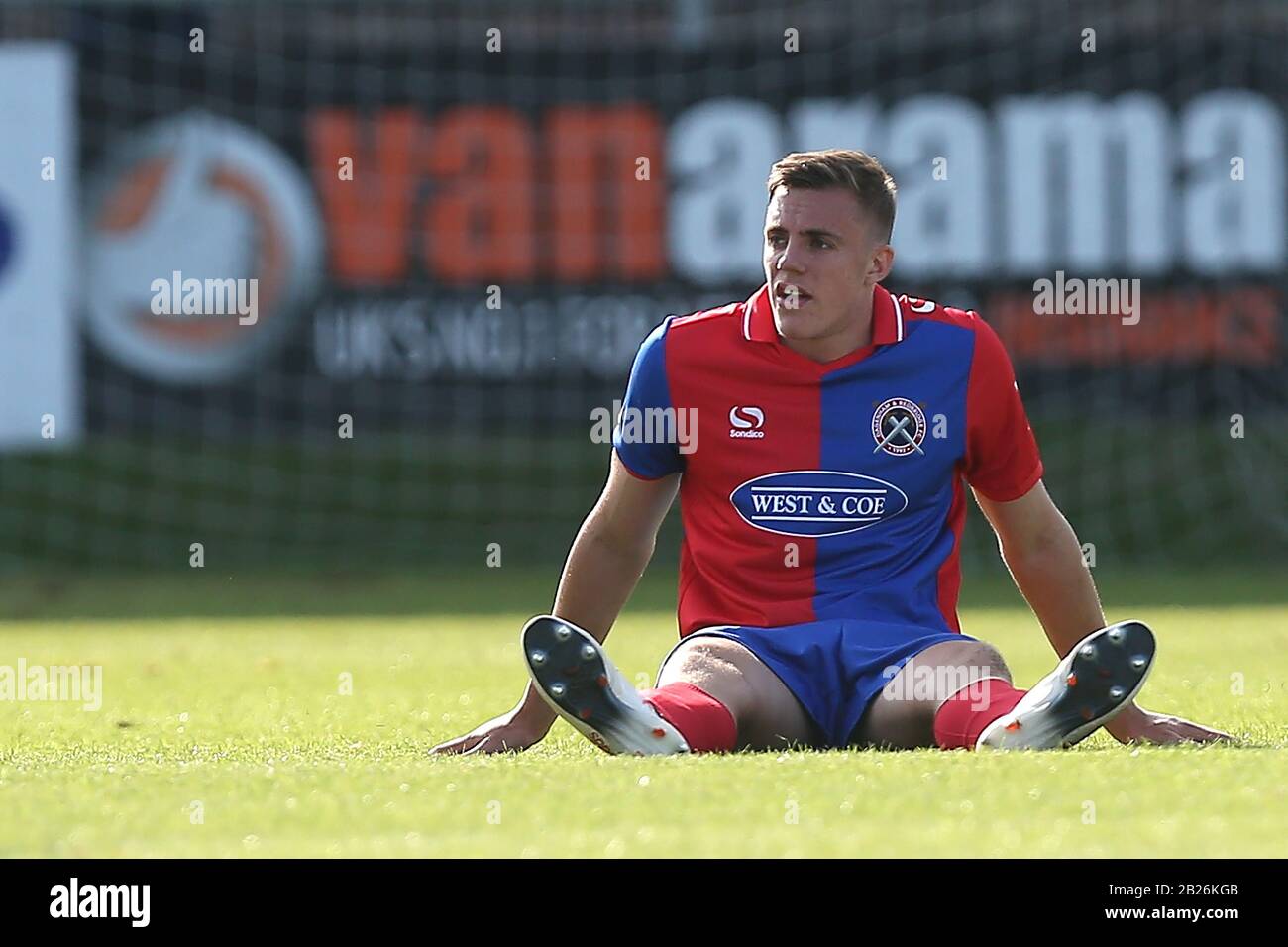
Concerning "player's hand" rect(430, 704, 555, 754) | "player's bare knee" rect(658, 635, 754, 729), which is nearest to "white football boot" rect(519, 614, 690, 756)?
"player's bare knee" rect(658, 635, 754, 729)

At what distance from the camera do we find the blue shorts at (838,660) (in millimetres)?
4777

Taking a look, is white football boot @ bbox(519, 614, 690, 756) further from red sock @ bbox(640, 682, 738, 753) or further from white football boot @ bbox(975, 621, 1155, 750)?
white football boot @ bbox(975, 621, 1155, 750)

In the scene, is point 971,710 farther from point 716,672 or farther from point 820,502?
point 820,502

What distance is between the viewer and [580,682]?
4.39 m

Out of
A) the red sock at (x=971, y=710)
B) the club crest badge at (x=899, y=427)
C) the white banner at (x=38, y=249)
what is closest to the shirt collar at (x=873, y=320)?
the club crest badge at (x=899, y=427)

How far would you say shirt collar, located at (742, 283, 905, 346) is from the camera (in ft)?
16.8

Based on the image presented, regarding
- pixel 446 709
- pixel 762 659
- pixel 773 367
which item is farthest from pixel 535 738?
pixel 446 709

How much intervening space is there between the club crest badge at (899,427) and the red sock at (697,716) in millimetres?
732

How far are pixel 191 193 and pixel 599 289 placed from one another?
2277 millimetres

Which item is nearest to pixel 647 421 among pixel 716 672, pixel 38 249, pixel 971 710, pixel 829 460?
pixel 829 460

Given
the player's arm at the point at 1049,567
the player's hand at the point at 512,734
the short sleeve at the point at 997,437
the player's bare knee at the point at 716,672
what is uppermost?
the short sleeve at the point at 997,437

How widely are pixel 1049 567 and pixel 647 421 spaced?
94 centimetres

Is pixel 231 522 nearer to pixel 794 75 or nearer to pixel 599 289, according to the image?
pixel 599 289

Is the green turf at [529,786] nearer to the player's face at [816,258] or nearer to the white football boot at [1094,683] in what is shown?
the white football boot at [1094,683]
